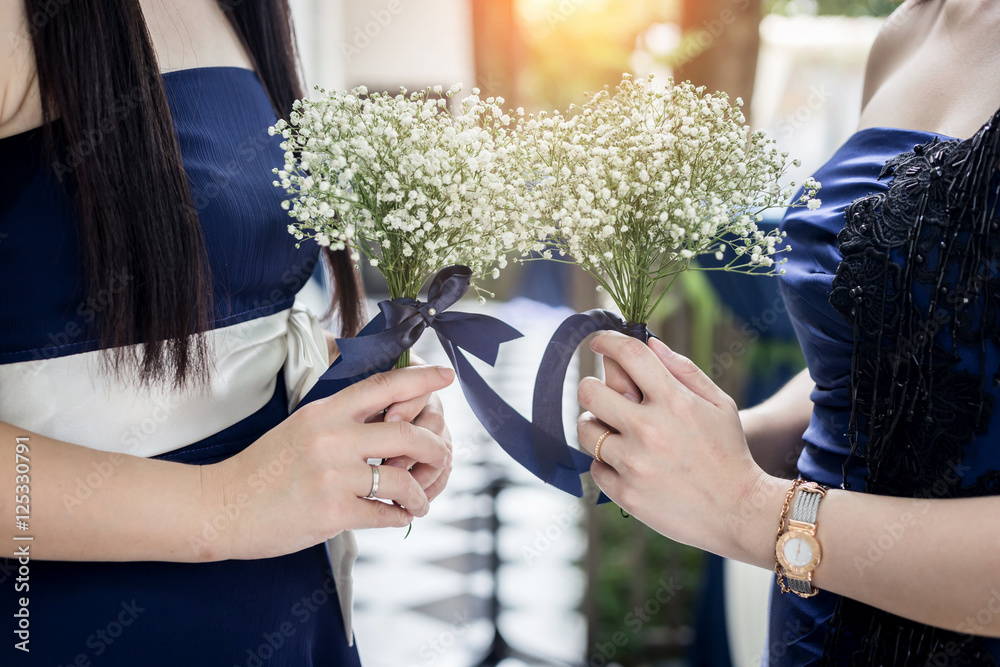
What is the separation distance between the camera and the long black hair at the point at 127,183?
91cm

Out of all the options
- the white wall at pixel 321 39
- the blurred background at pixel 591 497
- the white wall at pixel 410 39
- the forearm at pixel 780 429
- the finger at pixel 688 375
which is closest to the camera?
the finger at pixel 688 375

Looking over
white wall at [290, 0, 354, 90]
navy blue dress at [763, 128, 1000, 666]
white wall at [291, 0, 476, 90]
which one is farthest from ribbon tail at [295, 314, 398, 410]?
white wall at [290, 0, 354, 90]

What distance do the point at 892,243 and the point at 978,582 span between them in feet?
1.49

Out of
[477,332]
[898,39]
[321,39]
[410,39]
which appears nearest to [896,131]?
[898,39]

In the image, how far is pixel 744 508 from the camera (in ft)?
3.28

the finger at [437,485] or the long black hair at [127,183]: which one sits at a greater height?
the long black hair at [127,183]

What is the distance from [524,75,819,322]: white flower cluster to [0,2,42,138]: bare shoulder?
640 mm

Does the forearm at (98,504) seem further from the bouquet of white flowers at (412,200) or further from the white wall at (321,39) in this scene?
the white wall at (321,39)

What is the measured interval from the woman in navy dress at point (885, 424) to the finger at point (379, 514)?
0.99 feet

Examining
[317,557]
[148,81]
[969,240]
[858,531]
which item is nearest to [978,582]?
[858,531]

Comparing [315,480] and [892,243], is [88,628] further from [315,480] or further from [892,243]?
[892,243]

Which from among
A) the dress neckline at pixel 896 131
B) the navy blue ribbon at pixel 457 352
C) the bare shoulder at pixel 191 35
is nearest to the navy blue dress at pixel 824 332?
the dress neckline at pixel 896 131

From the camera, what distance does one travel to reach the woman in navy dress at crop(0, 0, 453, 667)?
2.96 feet

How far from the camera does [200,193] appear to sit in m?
1.04
